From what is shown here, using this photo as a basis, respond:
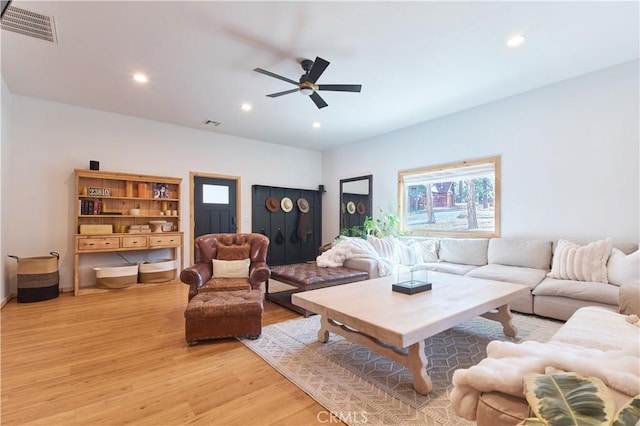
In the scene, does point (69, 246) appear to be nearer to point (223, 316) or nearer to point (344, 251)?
point (223, 316)

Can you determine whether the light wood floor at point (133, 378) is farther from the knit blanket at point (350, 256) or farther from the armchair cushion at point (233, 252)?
the knit blanket at point (350, 256)

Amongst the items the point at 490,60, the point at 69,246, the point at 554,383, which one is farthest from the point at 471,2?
the point at 69,246

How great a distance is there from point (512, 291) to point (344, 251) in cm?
218

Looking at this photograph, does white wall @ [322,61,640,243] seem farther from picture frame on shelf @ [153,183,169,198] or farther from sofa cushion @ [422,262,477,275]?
picture frame on shelf @ [153,183,169,198]

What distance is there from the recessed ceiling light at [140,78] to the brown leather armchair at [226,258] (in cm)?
211

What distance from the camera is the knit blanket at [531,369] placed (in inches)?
32.5

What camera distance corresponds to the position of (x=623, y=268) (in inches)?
114

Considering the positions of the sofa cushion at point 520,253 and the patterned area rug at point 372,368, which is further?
the sofa cushion at point 520,253

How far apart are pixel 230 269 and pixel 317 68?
248 cm

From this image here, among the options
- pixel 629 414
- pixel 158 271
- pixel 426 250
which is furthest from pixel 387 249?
pixel 629 414

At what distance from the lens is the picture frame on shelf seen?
5.14 m

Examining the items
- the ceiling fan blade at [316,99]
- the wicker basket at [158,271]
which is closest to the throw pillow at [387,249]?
the ceiling fan blade at [316,99]

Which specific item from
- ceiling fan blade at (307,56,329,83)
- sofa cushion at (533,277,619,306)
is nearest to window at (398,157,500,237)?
sofa cushion at (533,277,619,306)

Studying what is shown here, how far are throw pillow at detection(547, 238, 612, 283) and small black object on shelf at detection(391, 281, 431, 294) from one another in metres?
1.90
